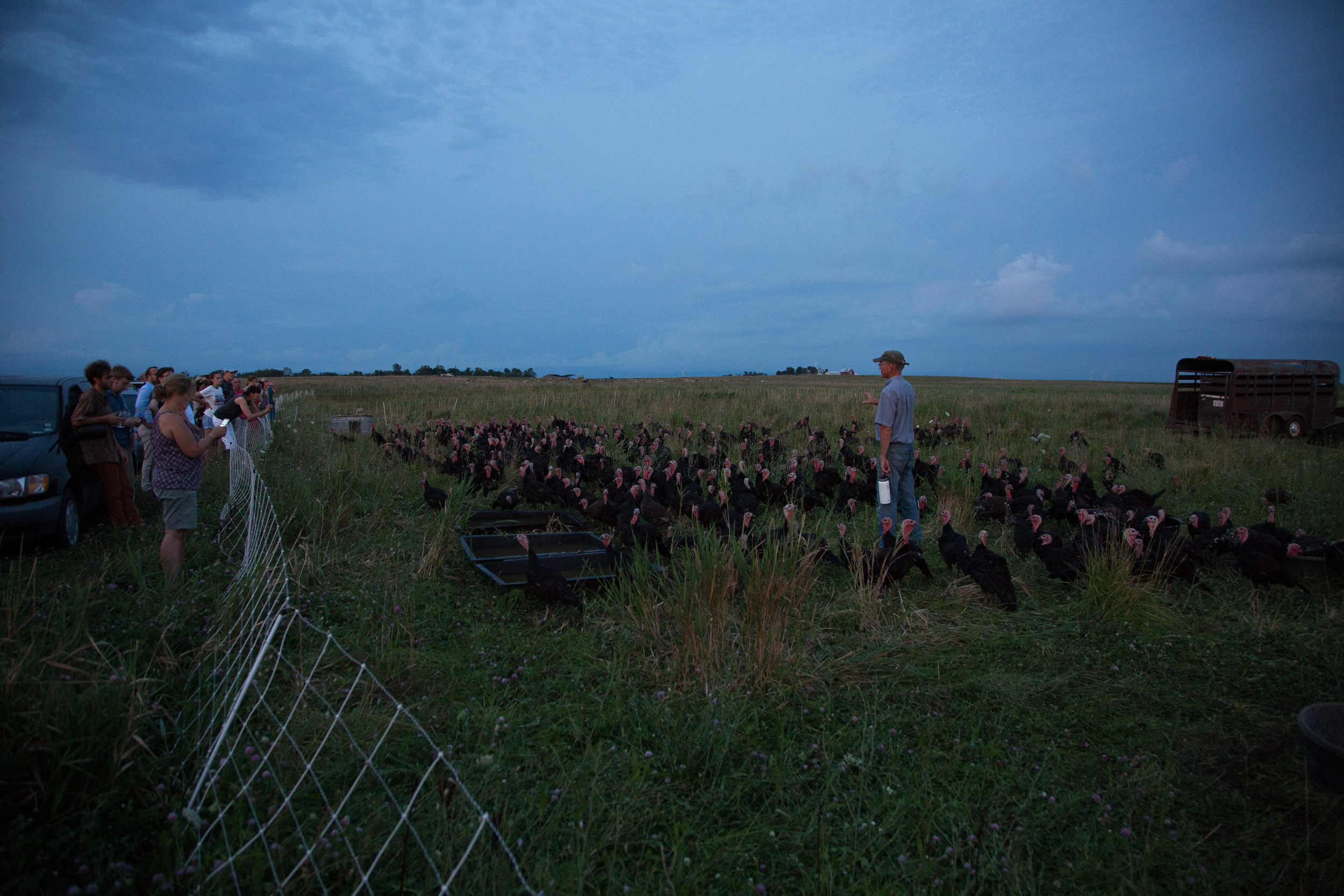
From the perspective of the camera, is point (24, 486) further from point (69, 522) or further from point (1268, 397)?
point (1268, 397)

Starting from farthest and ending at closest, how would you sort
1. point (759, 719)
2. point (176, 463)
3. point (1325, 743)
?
point (176, 463)
point (759, 719)
point (1325, 743)

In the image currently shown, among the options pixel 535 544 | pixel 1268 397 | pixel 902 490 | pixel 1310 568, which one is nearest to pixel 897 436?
pixel 902 490

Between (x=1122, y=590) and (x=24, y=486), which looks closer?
(x=1122, y=590)

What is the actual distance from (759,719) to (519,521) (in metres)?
4.66

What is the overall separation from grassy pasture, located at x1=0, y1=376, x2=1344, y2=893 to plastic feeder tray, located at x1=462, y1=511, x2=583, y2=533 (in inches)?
37.0

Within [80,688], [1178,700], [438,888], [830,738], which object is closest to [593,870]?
[438,888]

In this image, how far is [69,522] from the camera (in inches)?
254

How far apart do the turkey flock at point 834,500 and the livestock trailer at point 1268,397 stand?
3.77 m

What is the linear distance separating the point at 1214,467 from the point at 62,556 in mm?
15000

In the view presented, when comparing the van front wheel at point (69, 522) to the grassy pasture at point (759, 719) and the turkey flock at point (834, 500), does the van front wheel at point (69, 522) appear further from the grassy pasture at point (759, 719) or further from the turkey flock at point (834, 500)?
the turkey flock at point (834, 500)

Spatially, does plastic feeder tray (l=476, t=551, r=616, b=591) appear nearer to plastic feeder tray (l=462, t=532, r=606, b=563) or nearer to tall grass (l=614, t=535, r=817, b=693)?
plastic feeder tray (l=462, t=532, r=606, b=563)

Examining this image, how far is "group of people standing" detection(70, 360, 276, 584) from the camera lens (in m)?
5.20

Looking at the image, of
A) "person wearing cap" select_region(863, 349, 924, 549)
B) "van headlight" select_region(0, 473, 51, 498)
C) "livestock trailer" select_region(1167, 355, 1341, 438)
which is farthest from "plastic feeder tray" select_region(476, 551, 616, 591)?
"livestock trailer" select_region(1167, 355, 1341, 438)

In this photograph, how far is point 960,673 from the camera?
4.22 m
